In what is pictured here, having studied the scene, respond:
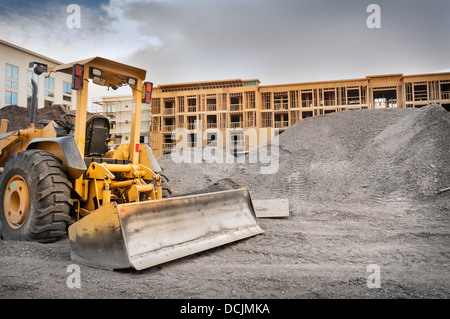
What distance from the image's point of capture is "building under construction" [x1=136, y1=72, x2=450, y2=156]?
79.9 feet

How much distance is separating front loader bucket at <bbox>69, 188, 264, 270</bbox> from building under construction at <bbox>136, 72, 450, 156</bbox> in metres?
19.7

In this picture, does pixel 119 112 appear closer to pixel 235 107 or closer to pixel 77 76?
pixel 235 107

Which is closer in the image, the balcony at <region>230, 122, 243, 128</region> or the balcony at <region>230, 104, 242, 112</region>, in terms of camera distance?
the balcony at <region>230, 122, 243, 128</region>

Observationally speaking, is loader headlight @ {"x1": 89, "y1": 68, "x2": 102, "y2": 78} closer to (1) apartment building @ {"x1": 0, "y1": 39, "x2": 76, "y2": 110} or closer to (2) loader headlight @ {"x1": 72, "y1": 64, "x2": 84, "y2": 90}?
(2) loader headlight @ {"x1": 72, "y1": 64, "x2": 84, "y2": 90}

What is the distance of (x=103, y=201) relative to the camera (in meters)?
4.25

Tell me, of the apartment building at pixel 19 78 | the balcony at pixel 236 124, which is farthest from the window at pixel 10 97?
the balcony at pixel 236 124

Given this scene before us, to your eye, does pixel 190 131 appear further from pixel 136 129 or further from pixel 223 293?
pixel 223 293

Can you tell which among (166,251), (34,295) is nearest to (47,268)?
(34,295)

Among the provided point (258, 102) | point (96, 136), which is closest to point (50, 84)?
point (258, 102)

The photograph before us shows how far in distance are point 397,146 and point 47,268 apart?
11.2 meters

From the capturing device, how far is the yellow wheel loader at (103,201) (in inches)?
141

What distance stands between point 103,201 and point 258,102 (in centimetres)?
2306

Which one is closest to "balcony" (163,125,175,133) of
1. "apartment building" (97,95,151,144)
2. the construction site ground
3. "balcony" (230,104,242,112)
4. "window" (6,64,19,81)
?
"apartment building" (97,95,151,144)

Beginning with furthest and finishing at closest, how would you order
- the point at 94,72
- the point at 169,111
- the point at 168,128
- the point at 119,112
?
the point at 119,112 < the point at 169,111 < the point at 168,128 < the point at 94,72
